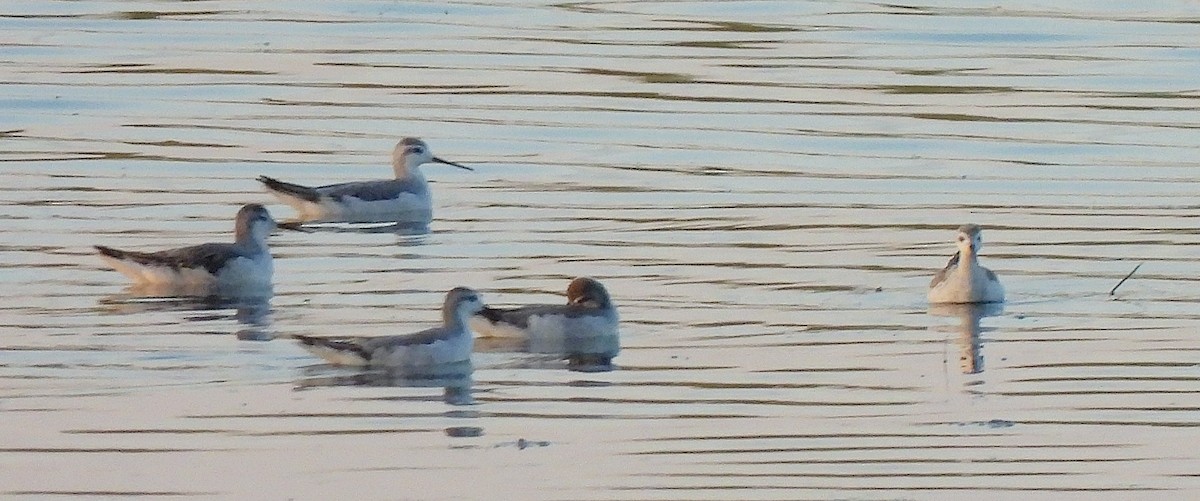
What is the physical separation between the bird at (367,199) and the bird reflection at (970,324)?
5.62 meters

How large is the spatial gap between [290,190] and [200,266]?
3.71 m

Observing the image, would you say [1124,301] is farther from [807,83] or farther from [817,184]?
[807,83]

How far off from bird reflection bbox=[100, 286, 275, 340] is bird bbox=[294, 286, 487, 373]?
1305 mm

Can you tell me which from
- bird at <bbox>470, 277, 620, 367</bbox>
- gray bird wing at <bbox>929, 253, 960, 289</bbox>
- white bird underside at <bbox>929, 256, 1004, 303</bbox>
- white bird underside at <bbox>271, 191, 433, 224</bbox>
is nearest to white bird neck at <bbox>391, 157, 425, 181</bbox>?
white bird underside at <bbox>271, 191, 433, 224</bbox>

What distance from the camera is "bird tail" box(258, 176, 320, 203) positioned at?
20891 millimetres

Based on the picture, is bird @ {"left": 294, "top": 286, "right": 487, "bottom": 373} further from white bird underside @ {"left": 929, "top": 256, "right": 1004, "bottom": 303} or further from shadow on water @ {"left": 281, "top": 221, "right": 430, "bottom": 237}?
shadow on water @ {"left": 281, "top": 221, "right": 430, "bottom": 237}

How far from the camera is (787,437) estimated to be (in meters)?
12.1

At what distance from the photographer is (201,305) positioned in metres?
16.8

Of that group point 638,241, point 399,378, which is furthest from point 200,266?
point 399,378

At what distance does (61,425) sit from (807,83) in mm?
15655

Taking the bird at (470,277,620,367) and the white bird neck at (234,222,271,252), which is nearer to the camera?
the bird at (470,277,620,367)

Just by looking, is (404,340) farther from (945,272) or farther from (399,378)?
(945,272)

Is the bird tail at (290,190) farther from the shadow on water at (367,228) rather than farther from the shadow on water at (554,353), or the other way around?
the shadow on water at (554,353)

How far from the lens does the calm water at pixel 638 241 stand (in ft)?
38.5
